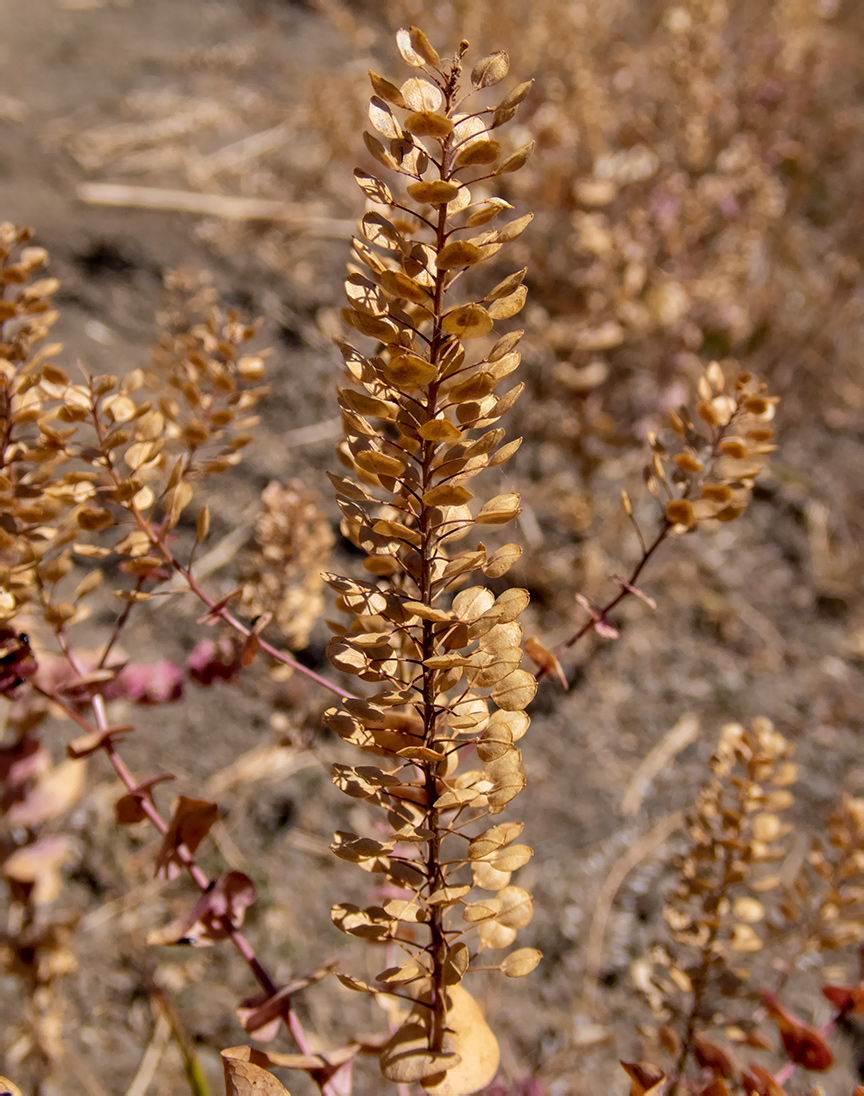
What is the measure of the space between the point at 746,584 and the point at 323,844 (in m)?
0.91

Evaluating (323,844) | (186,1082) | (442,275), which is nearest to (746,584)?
(323,844)

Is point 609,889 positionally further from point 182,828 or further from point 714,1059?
→ point 182,828

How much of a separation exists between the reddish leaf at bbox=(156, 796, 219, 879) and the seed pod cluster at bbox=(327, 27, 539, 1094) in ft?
0.46

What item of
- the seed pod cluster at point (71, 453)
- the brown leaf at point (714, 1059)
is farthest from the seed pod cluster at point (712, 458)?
the brown leaf at point (714, 1059)

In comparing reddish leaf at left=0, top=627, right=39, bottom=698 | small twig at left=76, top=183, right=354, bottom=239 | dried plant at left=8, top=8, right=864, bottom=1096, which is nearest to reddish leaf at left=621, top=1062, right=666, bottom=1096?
dried plant at left=8, top=8, right=864, bottom=1096

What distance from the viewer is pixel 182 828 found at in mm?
524

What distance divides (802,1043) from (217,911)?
421 mm

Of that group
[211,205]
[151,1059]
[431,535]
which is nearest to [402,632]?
[431,535]

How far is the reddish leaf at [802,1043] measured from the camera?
55cm

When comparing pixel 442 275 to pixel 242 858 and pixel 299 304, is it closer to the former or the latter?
pixel 242 858

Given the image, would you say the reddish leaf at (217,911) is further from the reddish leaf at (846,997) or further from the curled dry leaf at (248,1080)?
the reddish leaf at (846,997)

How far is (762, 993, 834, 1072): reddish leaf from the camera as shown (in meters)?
0.55

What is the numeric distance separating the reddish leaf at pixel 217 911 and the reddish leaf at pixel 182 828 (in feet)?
0.09

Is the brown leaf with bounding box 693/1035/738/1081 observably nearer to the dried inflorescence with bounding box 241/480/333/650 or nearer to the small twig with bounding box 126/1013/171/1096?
the dried inflorescence with bounding box 241/480/333/650
